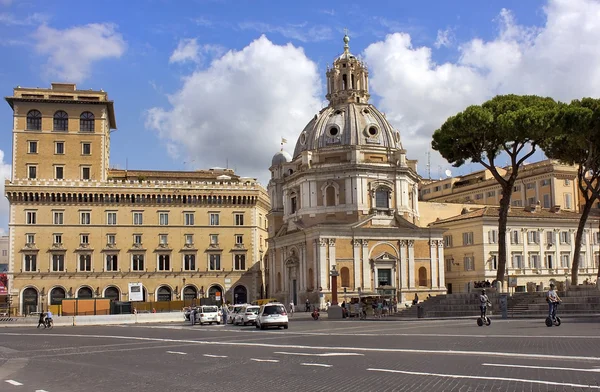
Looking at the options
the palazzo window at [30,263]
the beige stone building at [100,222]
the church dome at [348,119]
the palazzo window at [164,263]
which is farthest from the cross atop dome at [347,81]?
the palazzo window at [30,263]

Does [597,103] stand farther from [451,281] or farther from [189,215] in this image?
[189,215]

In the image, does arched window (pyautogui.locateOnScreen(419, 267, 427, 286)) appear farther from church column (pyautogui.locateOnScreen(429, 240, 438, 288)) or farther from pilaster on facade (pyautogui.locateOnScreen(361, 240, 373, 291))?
pilaster on facade (pyautogui.locateOnScreen(361, 240, 373, 291))

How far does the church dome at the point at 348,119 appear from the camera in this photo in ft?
254

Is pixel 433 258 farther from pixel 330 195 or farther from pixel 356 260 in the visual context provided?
pixel 330 195

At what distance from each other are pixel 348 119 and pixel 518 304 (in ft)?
130

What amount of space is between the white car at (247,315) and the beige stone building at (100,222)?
38.3 metres

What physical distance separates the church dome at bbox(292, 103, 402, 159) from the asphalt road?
51.5m

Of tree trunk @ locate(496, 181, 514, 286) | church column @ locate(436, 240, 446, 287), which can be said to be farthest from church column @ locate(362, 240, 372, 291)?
tree trunk @ locate(496, 181, 514, 286)

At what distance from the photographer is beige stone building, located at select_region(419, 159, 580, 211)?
8794 cm

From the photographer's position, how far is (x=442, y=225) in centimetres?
8250

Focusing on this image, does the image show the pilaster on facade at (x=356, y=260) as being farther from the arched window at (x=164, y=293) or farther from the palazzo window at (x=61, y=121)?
the palazzo window at (x=61, y=121)

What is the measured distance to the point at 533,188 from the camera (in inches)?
3590

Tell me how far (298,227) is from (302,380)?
61462 mm

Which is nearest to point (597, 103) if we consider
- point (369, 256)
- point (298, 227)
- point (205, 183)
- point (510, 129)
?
point (510, 129)
